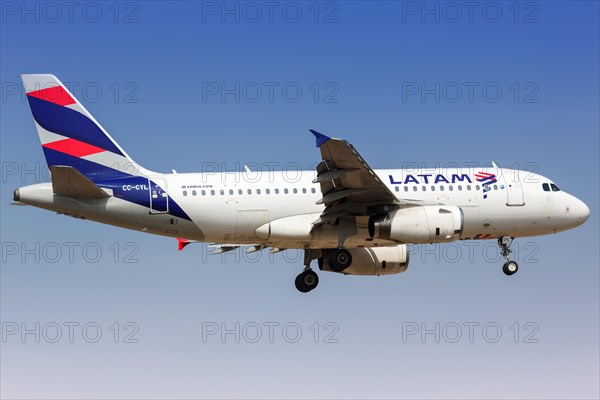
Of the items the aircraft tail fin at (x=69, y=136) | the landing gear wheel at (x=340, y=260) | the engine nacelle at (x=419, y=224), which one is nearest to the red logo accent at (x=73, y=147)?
the aircraft tail fin at (x=69, y=136)

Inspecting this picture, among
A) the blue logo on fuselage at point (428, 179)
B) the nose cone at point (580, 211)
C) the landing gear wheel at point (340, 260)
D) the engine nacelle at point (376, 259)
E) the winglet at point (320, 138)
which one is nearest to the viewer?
the winglet at point (320, 138)

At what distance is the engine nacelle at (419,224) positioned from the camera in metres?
46.9

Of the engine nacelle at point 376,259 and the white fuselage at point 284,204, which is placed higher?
the white fuselage at point 284,204

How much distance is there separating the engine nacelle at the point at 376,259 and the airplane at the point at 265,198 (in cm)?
271

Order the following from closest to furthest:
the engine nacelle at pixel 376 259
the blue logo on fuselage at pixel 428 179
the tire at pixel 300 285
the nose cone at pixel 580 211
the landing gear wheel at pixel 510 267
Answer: the blue logo on fuselage at pixel 428 179, the tire at pixel 300 285, the landing gear wheel at pixel 510 267, the nose cone at pixel 580 211, the engine nacelle at pixel 376 259

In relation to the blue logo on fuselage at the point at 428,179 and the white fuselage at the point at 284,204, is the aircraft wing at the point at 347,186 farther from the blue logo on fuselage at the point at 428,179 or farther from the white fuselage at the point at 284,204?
the blue logo on fuselage at the point at 428,179

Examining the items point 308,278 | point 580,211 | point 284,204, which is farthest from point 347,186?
point 580,211

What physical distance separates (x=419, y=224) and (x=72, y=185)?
51.1 feet

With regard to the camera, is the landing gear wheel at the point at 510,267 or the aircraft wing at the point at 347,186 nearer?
the aircraft wing at the point at 347,186

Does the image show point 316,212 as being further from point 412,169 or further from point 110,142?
point 110,142

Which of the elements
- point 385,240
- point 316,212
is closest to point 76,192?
point 316,212

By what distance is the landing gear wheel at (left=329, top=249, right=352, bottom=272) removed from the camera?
164ft

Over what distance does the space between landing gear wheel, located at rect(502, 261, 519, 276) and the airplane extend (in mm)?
2136

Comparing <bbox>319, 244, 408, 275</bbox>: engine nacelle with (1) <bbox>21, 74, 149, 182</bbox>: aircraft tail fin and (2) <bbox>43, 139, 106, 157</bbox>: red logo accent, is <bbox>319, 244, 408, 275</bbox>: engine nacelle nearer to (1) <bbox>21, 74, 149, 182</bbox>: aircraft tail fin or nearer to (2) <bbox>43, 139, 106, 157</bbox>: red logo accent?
(1) <bbox>21, 74, 149, 182</bbox>: aircraft tail fin
